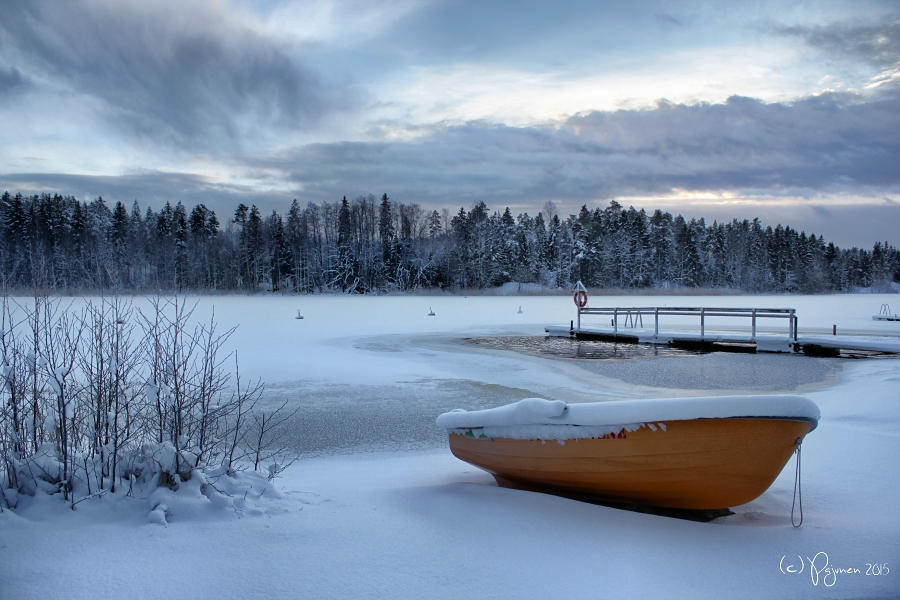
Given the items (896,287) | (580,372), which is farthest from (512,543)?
(896,287)

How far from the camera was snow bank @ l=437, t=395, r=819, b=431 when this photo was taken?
3.57 metres

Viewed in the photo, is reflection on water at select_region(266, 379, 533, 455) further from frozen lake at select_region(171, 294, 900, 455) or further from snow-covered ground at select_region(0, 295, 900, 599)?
snow-covered ground at select_region(0, 295, 900, 599)

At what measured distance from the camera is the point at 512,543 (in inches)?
136

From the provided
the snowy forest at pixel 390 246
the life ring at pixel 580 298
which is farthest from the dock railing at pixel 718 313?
the snowy forest at pixel 390 246

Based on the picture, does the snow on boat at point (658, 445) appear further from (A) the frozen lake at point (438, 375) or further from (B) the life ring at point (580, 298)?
(B) the life ring at point (580, 298)

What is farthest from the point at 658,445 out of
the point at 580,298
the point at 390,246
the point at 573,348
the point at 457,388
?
the point at 390,246

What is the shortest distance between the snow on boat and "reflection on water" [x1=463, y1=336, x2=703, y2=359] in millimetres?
11405

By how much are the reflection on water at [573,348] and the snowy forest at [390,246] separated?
50622 mm

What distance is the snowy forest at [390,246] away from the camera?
2699 inches

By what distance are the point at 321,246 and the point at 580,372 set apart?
230ft

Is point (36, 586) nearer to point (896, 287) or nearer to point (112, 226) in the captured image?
point (112, 226)

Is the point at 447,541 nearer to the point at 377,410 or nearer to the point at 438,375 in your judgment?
the point at 377,410

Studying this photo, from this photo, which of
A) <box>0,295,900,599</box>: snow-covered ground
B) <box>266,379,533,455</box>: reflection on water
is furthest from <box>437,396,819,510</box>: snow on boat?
<box>266,379,533,455</box>: reflection on water

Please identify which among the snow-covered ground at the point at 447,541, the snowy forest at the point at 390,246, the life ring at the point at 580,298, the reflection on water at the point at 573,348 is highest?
the snowy forest at the point at 390,246
